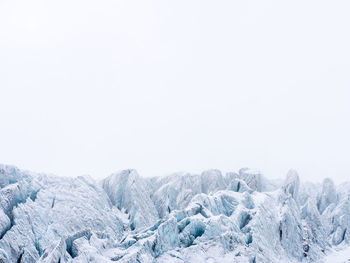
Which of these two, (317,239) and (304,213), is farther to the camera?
(304,213)

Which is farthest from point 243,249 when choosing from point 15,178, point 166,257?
point 15,178

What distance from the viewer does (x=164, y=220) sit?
205 feet

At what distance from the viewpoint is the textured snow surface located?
56156mm

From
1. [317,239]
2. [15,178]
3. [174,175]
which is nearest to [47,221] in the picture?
[15,178]

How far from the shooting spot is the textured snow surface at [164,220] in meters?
56.2

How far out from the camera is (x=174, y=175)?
327ft

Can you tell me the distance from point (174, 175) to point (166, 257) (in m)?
44.7

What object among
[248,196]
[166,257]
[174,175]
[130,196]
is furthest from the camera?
[174,175]

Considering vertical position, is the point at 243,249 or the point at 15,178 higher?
the point at 15,178

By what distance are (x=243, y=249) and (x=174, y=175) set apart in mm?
42004

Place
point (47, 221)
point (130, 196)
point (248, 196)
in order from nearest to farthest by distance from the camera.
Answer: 1. point (47, 221)
2. point (248, 196)
3. point (130, 196)

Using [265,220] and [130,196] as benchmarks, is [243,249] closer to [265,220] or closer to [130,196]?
[265,220]

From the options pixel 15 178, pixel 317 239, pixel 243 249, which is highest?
pixel 15 178

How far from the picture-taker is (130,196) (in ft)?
280
